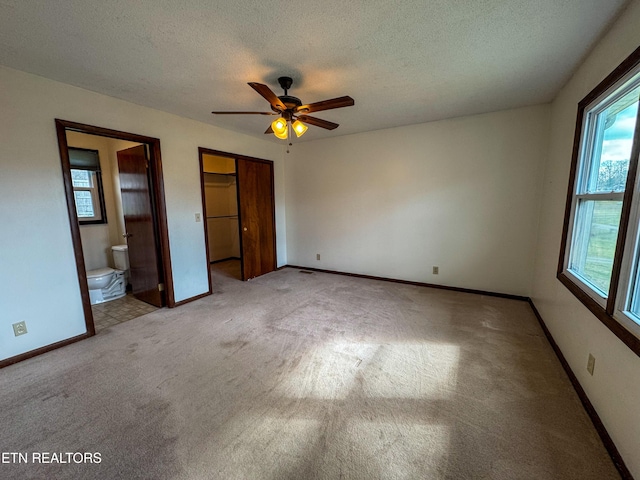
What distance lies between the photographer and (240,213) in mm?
4293

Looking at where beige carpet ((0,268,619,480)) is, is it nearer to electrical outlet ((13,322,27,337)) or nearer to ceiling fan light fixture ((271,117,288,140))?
electrical outlet ((13,322,27,337))

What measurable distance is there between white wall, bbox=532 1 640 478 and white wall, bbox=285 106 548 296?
0.89ft

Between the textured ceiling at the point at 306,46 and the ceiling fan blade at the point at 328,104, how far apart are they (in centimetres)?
30

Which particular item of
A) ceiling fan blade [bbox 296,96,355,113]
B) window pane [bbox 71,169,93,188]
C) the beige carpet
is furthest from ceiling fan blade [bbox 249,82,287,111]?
window pane [bbox 71,169,93,188]

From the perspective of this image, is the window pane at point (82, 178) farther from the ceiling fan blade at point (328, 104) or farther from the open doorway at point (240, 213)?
the ceiling fan blade at point (328, 104)

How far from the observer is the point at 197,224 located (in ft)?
11.9

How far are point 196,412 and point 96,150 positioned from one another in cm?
424

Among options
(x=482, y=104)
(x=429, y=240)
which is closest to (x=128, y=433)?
(x=429, y=240)

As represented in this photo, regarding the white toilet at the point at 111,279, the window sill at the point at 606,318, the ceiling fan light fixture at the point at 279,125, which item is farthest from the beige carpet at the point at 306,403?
the ceiling fan light fixture at the point at 279,125

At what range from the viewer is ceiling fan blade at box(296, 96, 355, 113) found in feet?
6.62

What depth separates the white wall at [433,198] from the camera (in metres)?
3.27

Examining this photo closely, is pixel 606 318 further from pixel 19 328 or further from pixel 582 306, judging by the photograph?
pixel 19 328

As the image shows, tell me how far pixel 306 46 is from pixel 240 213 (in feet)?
9.54

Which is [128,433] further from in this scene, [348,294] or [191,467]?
[348,294]
